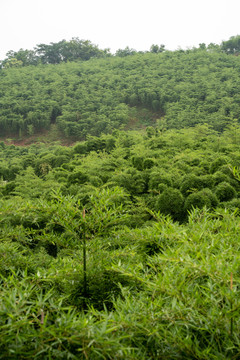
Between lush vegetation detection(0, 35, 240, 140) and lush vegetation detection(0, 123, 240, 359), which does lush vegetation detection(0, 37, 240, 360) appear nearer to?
lush vegetation detection(0, 123, 240, 359)

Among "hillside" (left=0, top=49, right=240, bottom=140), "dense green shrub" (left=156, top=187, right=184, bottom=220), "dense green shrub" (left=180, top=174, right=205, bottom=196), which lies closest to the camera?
"dense green shrub" (left=156, top=187, right=184, bottom=220)

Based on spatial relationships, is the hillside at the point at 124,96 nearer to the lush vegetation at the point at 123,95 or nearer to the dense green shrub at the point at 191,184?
the lush vegetation at the point at 123,95

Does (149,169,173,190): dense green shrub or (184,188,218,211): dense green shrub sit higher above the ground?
(149,169,173,190): dense green shrub

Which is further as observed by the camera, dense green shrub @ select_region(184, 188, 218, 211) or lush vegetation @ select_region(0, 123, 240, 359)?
dense green shrub @ select_region(184, 188, 218, 211)

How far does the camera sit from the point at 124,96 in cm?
1902

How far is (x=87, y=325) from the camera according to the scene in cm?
100

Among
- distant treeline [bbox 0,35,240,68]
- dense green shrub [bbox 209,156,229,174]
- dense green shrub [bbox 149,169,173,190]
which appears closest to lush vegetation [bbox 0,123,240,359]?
dense green shrub [bbox 149,169,173,190]

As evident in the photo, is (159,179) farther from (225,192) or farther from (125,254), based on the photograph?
(125,254)

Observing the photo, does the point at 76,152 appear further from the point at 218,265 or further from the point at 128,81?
the point at 128,81

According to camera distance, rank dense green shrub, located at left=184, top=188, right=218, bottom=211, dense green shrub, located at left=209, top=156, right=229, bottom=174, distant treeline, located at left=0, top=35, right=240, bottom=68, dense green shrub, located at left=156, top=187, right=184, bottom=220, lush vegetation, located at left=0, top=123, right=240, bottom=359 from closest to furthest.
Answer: lush vegetation, located at left=0, top=123, right=240, bottom=359, dense green shrub, located at left=184, top=188, right=218, bottom=211, dense green shrub, located at left=156, top=187, right=184, bottom=220, dense green shrub, located at left=209, top=156, right=229, bottom=174, distant treeline, located at left=0, top=35, right=240, bottom=68

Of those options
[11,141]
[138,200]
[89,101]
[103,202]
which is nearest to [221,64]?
[89,101]

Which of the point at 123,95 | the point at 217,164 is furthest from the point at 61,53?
the point at 217,164

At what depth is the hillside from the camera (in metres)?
15.9

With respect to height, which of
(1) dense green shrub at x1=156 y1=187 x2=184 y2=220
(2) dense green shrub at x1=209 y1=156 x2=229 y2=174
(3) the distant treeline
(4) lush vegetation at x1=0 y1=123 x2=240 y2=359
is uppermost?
(3) the distant treeline
